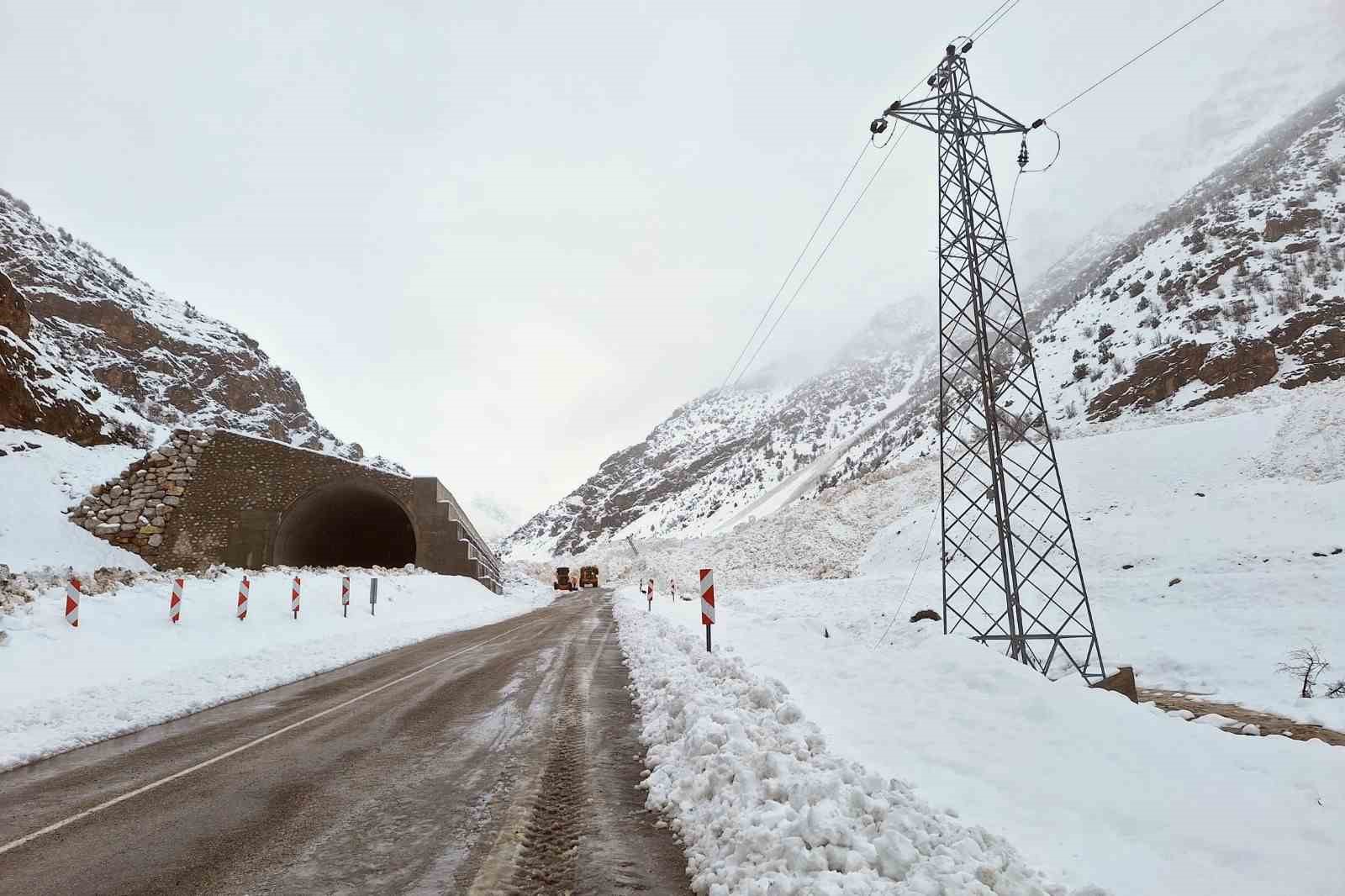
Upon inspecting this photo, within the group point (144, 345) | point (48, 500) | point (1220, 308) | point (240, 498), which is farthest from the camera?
point (144, 345)

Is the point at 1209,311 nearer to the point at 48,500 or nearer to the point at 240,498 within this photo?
the point at 240,498

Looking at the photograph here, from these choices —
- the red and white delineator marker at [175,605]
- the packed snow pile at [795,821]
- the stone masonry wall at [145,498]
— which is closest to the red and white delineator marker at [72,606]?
the red and white delineator marker at [175,605]

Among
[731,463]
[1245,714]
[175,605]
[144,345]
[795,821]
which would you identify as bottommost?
[1245,714]

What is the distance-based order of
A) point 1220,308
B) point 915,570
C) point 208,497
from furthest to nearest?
point 1220,308, point 208,497, point 915,570

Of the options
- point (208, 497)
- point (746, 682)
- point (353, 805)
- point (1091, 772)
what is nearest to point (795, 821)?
point (1091, 772)

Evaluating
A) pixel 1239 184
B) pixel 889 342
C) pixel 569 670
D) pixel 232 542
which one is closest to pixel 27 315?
pixel 232 542

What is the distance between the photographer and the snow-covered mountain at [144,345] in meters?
53.5

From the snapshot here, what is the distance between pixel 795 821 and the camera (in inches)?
149

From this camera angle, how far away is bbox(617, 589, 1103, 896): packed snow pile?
10.8 ft

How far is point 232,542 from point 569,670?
21690 millimetres

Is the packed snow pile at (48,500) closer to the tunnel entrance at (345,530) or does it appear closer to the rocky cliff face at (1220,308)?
the tunnel entrance at (345,530)

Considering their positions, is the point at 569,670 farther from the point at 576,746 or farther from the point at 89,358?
the point at 89,358

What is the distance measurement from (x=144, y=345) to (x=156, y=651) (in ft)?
205

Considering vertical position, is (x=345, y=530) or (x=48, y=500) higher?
(x=48, y=500)
